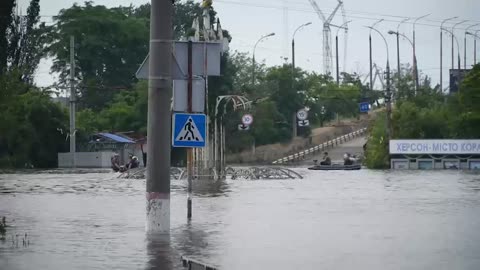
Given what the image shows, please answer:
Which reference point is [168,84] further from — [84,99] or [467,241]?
[84,99]

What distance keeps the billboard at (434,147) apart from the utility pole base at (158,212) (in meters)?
57.5

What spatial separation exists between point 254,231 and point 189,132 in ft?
7.71

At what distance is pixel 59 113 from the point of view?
80.2 meters

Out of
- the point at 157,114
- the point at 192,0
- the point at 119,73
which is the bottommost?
the point at 157,114

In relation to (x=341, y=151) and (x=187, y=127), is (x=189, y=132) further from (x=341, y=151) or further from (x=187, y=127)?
(x=341, y=151)

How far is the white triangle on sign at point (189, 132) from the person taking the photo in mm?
19547

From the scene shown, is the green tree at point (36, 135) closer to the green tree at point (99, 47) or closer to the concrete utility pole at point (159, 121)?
the green tree at point (99, 47)

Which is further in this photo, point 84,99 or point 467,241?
point 84,99

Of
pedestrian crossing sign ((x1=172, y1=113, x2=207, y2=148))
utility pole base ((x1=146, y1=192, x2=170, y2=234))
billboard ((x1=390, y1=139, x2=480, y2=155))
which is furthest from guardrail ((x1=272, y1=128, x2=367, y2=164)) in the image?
utility pole base ((x1=146, y1=192, x2=170, y2=234))

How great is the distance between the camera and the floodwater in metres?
14.7

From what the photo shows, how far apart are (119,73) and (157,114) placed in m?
94.6

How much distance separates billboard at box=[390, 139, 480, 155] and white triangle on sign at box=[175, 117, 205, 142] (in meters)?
55.5

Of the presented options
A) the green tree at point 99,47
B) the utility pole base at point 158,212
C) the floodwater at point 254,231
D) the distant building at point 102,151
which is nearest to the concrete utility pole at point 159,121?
the utility pole base at point 158,212

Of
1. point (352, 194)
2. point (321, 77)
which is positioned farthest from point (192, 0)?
point (352, 194)
